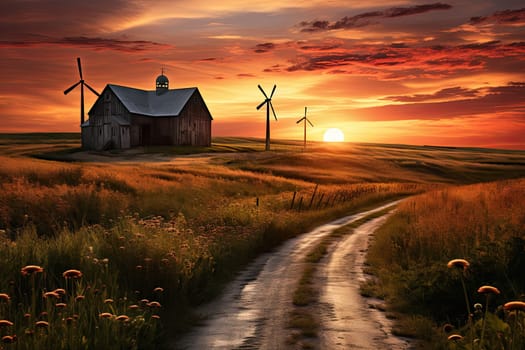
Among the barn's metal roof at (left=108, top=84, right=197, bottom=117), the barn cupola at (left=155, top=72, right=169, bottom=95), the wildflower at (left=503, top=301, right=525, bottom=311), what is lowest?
the wildflower at (left=503, top=301, right=525, bottom=311)

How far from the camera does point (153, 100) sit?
90.1 meters

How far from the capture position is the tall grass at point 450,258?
10.1m

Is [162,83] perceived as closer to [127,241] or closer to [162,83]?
[162,83]

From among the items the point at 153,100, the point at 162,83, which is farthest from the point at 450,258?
the point at 162,83

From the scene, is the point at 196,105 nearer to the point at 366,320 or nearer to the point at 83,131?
the point at 83,131

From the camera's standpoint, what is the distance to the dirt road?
827cm

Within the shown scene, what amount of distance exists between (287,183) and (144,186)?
1978cm

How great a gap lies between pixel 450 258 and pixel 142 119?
250 ft

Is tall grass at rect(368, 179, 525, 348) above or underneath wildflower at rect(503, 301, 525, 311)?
underneath

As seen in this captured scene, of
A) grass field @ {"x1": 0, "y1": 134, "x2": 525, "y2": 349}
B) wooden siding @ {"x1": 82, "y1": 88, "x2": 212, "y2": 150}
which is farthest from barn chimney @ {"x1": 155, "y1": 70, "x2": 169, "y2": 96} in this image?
grass field @ {"x1": 0, "y1": 134, "x2": 525, "y2": 349}

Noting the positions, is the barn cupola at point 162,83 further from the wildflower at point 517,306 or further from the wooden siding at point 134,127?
the wildflower at point 517,306

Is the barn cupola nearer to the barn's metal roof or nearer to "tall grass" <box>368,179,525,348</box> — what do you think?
the barn's metal roof

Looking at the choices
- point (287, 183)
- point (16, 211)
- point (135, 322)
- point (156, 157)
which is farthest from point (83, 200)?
point (156, 157)

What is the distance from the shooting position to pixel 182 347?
26.5 feet
